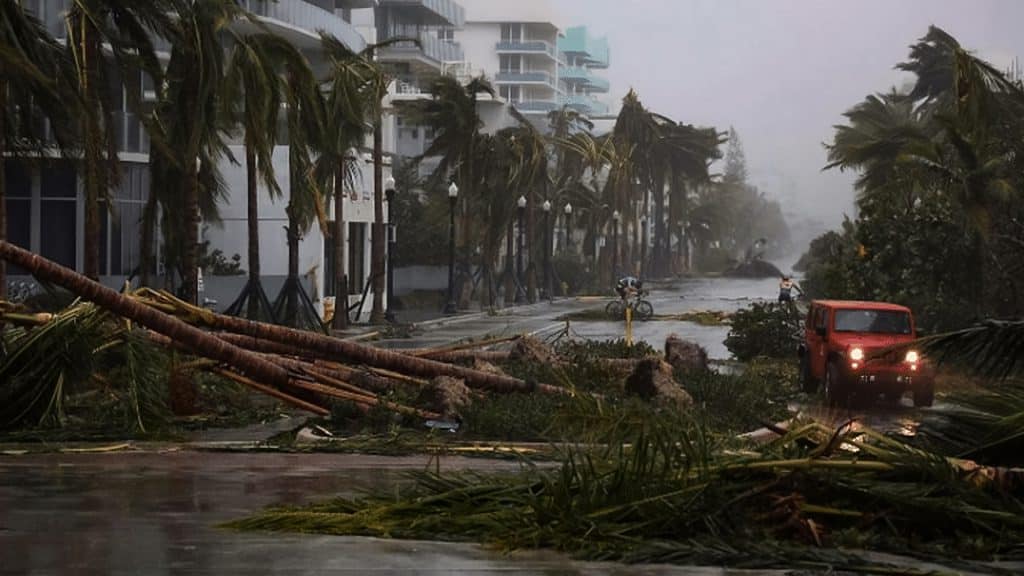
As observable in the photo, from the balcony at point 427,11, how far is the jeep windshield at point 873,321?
7858cm

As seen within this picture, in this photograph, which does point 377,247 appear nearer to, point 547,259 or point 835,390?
point 547,259

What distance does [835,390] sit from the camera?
27.5m

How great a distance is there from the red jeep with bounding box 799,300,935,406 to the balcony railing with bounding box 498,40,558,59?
13786cm

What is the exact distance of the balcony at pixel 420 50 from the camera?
103750 mm

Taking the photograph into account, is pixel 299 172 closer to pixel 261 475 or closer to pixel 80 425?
pixel 80 425

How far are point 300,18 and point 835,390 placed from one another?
43.6 metres

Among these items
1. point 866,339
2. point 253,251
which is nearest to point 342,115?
point 253,251

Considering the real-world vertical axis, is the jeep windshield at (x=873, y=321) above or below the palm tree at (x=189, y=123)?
below

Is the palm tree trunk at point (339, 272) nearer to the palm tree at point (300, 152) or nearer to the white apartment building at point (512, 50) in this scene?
the palm tree at point (300, 152)

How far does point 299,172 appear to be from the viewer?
39000 mm

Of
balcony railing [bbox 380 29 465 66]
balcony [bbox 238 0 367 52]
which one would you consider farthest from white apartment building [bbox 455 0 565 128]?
balcony [bbox 238 0 367 52]

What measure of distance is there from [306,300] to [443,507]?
34796 mm

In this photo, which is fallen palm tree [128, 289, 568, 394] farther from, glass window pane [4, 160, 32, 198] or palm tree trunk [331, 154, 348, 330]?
palm tree trunk [331, 154, 348, 330]

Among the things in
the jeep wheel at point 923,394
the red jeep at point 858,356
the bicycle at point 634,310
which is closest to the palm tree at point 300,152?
the red jeep at point 858,356
